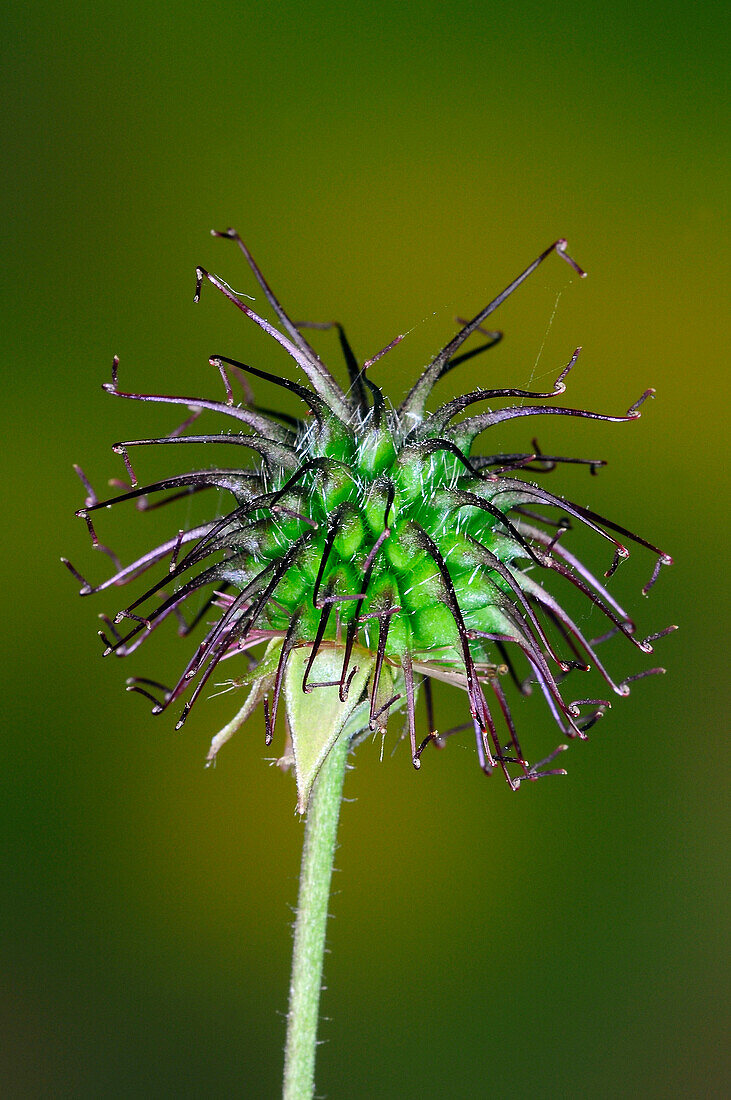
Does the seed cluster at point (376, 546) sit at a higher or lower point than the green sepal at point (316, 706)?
higher

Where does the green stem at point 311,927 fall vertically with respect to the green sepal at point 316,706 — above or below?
below

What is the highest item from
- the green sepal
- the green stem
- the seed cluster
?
the seed cluster

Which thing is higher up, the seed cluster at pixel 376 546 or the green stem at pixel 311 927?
the seed cluster at pixel 376 546

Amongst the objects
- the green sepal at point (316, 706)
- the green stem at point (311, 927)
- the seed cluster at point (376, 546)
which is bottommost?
the green stem at point (311, 927)

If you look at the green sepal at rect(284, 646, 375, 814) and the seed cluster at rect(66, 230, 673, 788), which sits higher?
the seed cluster at rect(66, 230, 673, 788)

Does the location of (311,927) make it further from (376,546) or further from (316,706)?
(376,546)

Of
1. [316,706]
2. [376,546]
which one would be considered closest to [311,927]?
[316,706]
